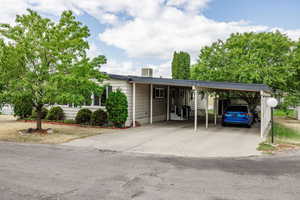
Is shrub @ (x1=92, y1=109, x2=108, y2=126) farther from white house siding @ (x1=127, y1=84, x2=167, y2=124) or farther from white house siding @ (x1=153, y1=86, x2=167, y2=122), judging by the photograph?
white house siding @ (x1=153, y1=86, x2=167, y2=122)

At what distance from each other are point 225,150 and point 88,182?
17.9 feet

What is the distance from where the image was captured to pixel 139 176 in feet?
18.7

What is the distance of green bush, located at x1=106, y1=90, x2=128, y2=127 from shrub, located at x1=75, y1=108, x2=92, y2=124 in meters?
1.86

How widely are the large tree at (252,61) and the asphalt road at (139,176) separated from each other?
12854mm

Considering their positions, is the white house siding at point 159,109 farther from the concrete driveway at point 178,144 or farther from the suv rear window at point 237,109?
the concrete driveway at point 178,144

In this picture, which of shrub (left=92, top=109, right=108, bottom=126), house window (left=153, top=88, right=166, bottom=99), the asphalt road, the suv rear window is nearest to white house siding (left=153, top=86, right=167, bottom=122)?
house window (left=153, top=88, right=166, bottom=99)

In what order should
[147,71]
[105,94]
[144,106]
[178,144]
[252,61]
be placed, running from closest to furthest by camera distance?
[178,144] → [105,94] → [144,106] → [147,71] → [252,61]

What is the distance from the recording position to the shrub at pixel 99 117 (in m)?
14.6

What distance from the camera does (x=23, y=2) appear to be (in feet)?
43.5

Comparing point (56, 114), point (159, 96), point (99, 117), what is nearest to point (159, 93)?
point (159, 96)

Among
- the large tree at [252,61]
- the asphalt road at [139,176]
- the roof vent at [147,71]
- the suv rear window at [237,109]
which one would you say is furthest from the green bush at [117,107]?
the large tree at [252,61]

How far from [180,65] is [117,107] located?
2503 cm

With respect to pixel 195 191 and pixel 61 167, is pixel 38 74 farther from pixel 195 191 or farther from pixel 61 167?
pixel 195 191

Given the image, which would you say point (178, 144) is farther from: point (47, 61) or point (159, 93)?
point (159, 93)
